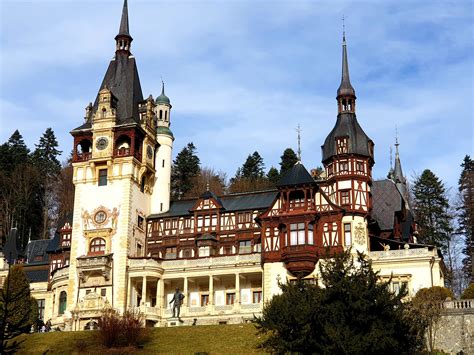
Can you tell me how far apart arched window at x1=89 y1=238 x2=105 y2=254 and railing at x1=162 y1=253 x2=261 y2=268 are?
213 inches

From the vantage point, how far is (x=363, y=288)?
36281mm

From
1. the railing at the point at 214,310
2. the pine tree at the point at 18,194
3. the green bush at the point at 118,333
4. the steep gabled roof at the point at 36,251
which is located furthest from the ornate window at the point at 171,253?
the pine tree at the point at 18,194

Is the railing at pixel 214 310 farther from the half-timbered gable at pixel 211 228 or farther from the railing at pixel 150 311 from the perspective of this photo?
the half-timbered gable at pixel 211 228

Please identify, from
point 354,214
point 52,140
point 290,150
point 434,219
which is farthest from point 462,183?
point 52,140

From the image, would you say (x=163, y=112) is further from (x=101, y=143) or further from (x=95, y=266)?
(x=95, y=266)

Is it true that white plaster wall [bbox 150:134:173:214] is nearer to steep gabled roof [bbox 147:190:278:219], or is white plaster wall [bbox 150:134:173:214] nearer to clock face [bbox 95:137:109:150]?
steep gabled roof [bbox 147:190:278:219]

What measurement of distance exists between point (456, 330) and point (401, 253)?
14.2 m

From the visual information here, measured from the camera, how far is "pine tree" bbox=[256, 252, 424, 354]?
35.1 meters

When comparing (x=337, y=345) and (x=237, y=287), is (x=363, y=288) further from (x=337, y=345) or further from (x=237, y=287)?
(x=237, y=287)

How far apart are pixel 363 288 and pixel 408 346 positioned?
139 inches

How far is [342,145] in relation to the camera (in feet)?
219

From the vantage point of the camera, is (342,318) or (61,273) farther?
(61,273)

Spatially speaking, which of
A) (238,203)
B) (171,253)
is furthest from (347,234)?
(171,253)

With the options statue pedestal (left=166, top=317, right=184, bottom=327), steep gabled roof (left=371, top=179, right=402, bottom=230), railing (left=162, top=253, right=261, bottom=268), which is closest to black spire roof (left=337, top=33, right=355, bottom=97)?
steep gabled roof (left=371, top=179, right=402, bottom=230)
